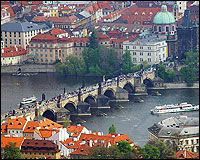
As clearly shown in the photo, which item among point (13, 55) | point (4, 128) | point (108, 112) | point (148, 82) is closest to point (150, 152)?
point (4, 128)

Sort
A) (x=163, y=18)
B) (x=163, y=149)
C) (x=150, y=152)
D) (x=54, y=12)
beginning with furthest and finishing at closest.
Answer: (x=54, y=12) → (x=163, y=18) → (x=163, y=149) → (x=150, y=152)

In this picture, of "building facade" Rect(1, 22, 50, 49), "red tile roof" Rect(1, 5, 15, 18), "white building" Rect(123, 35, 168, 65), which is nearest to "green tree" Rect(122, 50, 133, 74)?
"white building" Rect(123, 35, 168, 65)

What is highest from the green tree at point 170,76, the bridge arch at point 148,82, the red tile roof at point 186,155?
the green tree at point 170,76

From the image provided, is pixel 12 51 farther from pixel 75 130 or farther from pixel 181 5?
pixel 75 130

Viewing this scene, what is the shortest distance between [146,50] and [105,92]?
10366 mm

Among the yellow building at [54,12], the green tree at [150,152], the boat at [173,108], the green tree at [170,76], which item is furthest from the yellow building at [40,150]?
the yellow building at [54,12]

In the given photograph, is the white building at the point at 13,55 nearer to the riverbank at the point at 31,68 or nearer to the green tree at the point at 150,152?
the riverbank at the point at 31,68

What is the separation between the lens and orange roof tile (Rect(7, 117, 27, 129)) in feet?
219

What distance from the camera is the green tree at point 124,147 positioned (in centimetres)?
5894

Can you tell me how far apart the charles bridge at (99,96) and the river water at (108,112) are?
1.44 m

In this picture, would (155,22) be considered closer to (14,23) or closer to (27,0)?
(14,23)

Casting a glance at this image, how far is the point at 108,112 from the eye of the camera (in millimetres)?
77875

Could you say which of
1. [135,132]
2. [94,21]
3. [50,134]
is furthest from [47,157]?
[94,21]

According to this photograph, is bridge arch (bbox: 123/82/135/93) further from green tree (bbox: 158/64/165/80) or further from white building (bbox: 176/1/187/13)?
white building (bbox: 176/1/187/13)
